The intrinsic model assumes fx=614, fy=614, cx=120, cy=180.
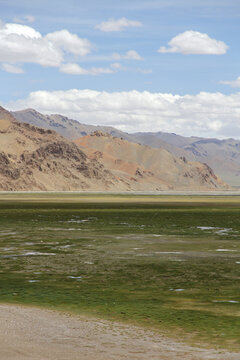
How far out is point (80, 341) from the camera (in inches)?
524

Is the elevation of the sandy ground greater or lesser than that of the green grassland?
greater

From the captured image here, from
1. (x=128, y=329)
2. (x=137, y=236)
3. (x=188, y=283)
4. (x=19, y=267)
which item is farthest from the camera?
(x=137, y=236)

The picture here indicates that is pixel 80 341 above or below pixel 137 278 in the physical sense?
above

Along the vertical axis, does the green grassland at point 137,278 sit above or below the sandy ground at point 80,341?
below

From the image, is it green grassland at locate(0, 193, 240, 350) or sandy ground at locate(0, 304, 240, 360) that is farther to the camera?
green grassland at locate(0, 193, 240, 350)

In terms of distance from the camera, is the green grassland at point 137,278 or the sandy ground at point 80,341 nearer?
the sandy ground at point 80,341

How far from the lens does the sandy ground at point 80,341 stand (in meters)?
12.1

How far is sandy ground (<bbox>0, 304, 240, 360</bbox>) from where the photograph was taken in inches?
477

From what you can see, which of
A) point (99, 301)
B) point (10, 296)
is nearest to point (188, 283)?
point (99, 301)

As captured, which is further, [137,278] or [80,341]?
[137,278]

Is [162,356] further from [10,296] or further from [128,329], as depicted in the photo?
[10,296]

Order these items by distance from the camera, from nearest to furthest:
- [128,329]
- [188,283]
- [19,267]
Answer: [128,329] → [188,283] → [19,267]

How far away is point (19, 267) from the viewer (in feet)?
82.2

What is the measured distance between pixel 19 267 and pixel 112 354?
13.4 m
